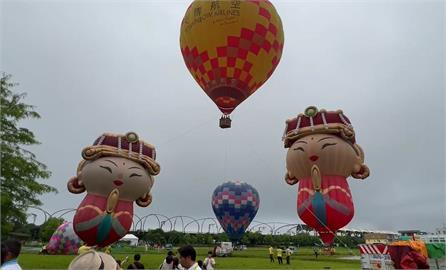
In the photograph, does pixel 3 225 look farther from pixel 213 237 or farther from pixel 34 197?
pixel 213 237

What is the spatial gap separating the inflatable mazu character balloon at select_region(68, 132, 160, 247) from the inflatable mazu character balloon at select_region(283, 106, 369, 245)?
536 centimetres

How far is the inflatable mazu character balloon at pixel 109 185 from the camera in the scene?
13898 millimetres

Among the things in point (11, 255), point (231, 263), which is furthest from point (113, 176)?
point (11, 255)

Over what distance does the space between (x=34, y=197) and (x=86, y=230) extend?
2356mm

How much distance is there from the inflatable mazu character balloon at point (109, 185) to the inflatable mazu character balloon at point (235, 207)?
11.4 m

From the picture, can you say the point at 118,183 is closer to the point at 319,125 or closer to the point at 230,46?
the point at 230,46

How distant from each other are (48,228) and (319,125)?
49993 millimetres

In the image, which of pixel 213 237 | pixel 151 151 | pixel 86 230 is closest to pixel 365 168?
pixel 151 151

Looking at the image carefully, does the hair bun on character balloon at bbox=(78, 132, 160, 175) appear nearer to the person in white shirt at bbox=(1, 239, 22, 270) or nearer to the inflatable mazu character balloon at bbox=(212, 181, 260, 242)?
the person in white shirt at bbox=(1, 239, 22, 270)

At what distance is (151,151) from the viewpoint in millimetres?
15266

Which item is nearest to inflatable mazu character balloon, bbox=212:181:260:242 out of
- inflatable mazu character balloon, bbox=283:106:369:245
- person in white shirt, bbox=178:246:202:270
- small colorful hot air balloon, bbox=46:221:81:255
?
small colorful hot air balloon, bbox=46:221:81:255

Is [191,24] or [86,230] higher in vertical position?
[191,24]

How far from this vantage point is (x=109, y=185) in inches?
551

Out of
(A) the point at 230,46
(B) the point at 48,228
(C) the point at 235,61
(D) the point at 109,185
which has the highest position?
(A) the point at 230,46
